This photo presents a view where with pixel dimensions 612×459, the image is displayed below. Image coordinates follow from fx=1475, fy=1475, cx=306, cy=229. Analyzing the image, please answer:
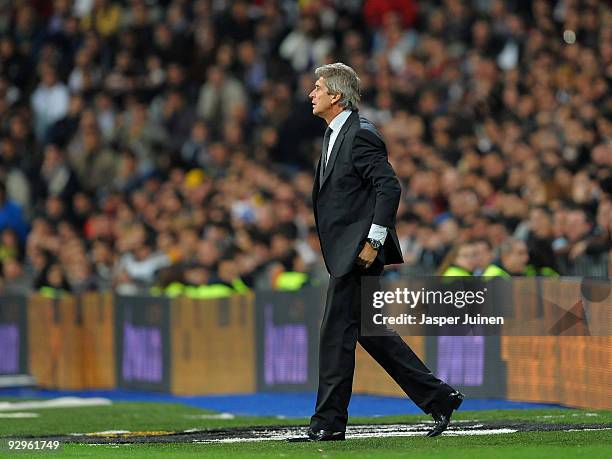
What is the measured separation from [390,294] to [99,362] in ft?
27.4

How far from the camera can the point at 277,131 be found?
2136 cm

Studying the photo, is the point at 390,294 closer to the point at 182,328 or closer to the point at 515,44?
the point at 182,328

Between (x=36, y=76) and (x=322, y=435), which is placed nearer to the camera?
(x=322, y=435)

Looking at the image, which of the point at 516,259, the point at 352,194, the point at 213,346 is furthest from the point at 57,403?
the point at 352,194

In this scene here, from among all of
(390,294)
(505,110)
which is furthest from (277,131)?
(390,294)

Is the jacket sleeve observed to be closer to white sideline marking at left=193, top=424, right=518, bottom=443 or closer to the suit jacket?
the suit jacket

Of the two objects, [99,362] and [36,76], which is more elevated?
[36,76]

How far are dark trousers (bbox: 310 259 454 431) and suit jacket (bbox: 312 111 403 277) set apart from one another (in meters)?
0.14

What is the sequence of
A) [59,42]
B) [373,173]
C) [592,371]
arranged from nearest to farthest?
[373,173] → [592,371] → [59,42]

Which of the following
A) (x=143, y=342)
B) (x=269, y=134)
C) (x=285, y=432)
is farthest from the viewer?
(x=269, y=134)

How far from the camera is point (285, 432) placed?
1028 centimetres

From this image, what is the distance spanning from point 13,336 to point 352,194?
32.5 ft

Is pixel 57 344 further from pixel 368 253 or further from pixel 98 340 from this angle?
pixel 368 253

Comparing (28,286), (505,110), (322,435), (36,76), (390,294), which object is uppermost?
(36,76)
